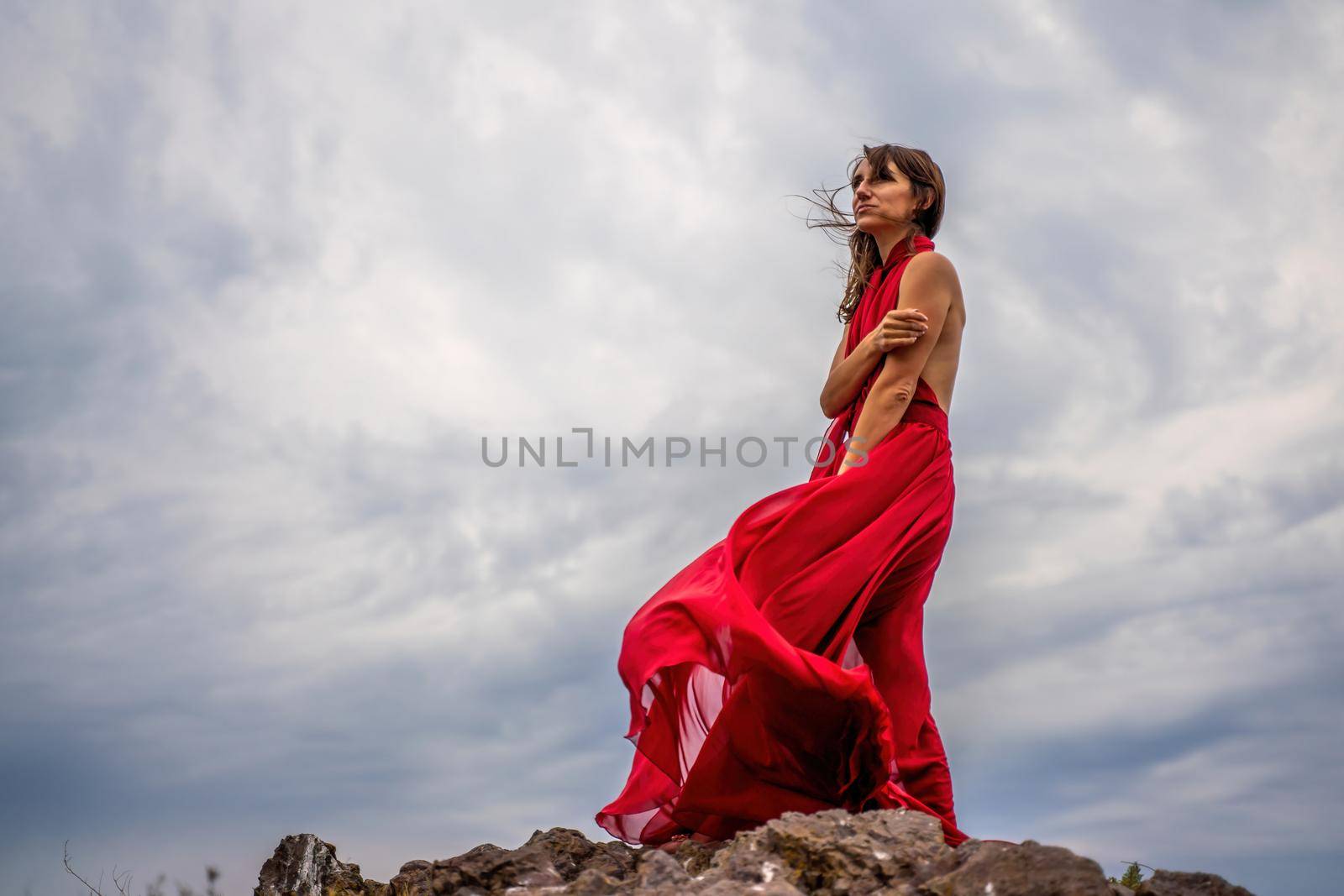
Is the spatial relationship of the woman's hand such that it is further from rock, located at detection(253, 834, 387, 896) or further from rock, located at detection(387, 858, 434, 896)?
rock, located at detection(253, 834, 387, 896)

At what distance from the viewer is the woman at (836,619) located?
501 cm

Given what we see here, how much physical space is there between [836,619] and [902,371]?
1220 mm

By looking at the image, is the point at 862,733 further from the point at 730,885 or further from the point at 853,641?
the point at 730,885

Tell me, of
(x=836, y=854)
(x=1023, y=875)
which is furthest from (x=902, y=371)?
(x=1023, y=875)

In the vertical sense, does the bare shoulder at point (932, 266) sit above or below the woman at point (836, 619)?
above

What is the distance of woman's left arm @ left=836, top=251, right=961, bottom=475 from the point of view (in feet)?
18.5

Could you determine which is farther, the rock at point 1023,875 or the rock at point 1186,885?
the rock at point 1186,885

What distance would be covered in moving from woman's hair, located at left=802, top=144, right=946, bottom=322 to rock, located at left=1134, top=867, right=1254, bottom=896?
3078mm

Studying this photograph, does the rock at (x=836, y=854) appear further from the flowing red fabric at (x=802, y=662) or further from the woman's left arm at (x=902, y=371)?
the woman's left arm at (x=902, y=371)

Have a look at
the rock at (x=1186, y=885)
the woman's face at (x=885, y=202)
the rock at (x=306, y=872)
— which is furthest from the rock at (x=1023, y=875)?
the woman's face at (x=885, y=202)

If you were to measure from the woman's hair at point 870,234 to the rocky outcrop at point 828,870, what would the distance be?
2.92 m

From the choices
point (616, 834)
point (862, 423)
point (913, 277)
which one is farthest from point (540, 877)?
point (913, 277)

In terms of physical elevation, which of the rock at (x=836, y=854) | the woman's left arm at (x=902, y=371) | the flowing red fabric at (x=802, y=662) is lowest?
the rock at (x=836, y=854)

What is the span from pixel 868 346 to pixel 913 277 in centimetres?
40
